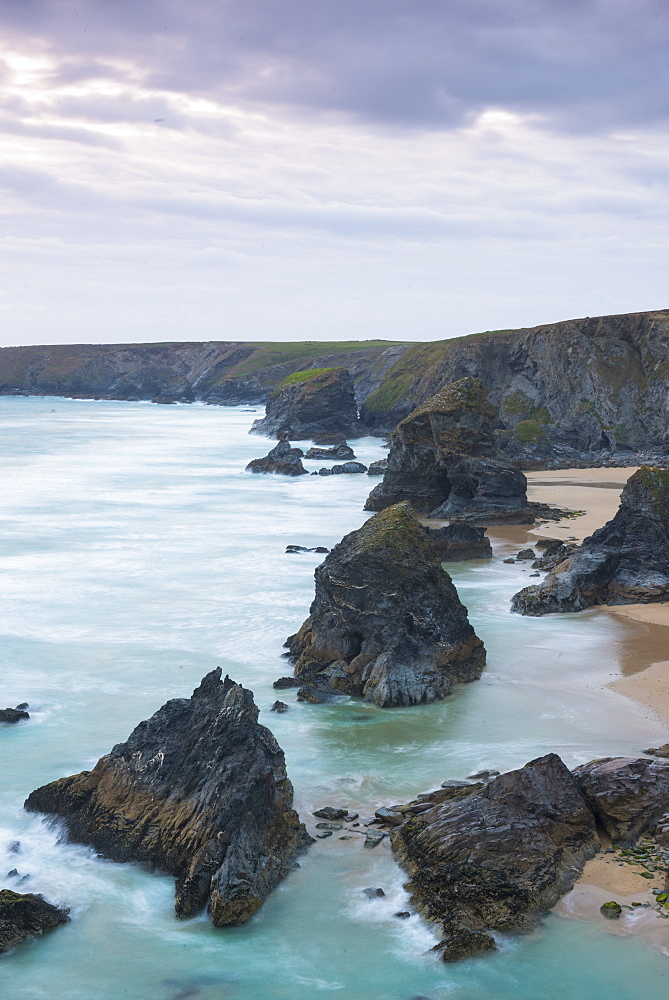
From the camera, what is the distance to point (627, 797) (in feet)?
41.3

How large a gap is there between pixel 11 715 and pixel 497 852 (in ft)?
35.8

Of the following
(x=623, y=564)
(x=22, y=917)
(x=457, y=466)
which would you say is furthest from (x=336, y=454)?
(x=22, y=917)

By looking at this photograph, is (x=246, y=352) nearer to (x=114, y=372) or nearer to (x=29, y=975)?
(x=114, y=372)

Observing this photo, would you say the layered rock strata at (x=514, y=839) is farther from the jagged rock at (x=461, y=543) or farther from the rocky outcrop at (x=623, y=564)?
the jagged rock at (x=461, y=543)

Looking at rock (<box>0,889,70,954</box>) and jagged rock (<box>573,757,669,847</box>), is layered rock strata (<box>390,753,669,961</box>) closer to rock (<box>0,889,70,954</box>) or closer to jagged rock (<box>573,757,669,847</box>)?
jagged rock (<box>573,757,669,847</box>)

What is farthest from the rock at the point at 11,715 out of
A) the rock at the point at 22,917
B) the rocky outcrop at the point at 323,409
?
the rocky outcrop at the point at 323,409

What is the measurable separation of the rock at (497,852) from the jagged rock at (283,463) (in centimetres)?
5011

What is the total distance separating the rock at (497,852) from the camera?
36.3 ft

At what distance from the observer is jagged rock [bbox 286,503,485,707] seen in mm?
19438

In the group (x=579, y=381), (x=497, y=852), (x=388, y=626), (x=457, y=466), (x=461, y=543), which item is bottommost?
(x=497, y=852)

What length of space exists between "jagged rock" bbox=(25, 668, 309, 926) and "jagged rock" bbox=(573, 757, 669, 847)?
3938mm

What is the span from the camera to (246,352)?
183 metres

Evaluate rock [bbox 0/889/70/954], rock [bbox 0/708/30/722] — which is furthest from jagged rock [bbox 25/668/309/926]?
rock [bbox 0/708/30/722]

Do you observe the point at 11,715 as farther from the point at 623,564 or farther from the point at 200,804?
the point at 623,564
